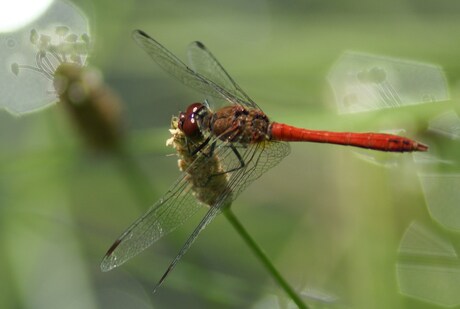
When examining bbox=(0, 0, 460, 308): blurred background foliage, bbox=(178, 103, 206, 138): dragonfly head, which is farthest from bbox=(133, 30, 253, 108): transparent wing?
bbox=(0, 0, 460, 308): blurred background foliage

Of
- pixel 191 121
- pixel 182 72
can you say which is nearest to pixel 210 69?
pixel 182 72

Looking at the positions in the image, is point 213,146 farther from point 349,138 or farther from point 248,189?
point 248,189

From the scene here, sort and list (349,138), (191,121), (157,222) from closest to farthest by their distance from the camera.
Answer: (157,222), (191,121), (349,138)

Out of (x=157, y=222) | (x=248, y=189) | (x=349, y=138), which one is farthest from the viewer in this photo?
(x=248, y=189)

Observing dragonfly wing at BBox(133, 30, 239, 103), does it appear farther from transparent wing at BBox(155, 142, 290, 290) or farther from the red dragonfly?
transparent wing at BBox(155, 142, 290, 290)

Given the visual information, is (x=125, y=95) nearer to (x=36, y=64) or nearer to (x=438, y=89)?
(x=36, y=64)

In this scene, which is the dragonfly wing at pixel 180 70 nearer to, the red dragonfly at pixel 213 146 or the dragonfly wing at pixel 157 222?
the red dragonfly at pixel 213 146

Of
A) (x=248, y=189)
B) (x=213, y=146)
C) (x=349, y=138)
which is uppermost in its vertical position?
(x=213, y=146)

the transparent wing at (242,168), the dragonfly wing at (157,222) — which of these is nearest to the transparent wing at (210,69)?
the transparent wing at (242,168)
